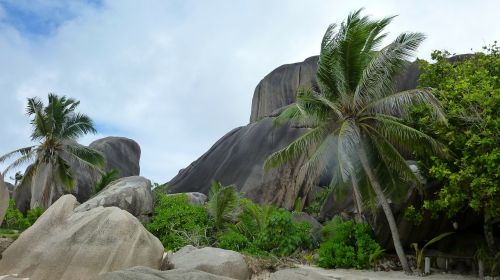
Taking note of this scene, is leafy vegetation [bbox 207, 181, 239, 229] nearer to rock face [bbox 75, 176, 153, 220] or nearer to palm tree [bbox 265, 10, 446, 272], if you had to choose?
rock face [bbox 75, 176, 153, 220]

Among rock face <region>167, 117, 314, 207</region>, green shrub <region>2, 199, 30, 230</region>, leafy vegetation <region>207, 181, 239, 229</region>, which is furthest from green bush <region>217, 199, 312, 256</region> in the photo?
green shrub <region>2, 199, 30, 230</region>

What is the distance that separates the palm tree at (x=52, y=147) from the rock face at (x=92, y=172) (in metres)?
0.27

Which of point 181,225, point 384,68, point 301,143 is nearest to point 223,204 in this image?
point 181,225

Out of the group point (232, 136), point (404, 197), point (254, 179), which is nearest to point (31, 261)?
point (404, 197)

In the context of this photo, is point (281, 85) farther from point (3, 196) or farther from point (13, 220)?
point (3, 196)

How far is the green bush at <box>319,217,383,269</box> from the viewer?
53.9ft

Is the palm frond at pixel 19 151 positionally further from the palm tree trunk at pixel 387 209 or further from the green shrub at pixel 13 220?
the palm tree trunk at pixel 387 209

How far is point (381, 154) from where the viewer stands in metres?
16.3

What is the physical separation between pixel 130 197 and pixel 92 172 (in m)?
10.9

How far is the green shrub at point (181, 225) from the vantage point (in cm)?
2011

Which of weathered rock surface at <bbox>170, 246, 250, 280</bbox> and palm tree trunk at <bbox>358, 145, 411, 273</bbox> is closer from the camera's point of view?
weathered rock surface at <bbox>170, 246, 250, 280</bbox>

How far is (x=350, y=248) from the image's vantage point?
1677 cm

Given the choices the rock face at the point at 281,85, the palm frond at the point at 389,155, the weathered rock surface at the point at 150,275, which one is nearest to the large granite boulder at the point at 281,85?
the rock face at the point at 281,85

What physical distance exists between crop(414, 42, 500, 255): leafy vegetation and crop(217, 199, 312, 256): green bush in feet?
15.7
